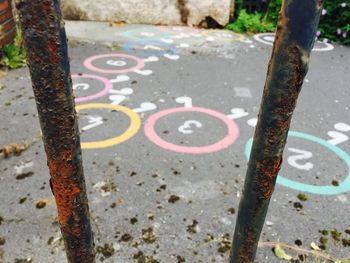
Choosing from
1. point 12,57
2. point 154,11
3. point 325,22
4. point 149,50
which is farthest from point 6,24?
point 325,22

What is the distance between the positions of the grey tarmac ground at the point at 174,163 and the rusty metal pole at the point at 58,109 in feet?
2.84

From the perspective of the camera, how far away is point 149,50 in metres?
4.52

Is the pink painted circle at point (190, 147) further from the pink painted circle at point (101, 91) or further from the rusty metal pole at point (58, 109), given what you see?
the rusty metal pole at point (58, 109)

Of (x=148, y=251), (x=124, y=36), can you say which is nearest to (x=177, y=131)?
(x=148, y=251)

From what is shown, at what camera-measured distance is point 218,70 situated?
13.2ft

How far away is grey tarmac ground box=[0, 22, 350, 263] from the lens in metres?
1.77

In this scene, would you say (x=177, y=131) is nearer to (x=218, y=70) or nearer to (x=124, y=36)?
(x=218, y=70)

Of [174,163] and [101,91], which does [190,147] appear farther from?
[101,91]

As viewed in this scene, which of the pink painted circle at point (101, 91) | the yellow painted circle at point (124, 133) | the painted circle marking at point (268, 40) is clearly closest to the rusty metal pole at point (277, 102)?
the yellow painted circle at point (124, 133)

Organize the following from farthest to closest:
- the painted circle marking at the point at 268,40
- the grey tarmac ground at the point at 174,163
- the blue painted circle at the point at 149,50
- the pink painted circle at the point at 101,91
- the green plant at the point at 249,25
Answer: the green plant at the point at 249,25, the painted circle marking at the point at 268,40, the blue painted circle at the point at 149,50, the pink painted circle at the point at 101,91, the grey tarmac ground at the point at 174,163

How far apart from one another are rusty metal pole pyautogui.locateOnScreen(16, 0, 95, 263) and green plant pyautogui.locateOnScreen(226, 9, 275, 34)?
5218 millimetres

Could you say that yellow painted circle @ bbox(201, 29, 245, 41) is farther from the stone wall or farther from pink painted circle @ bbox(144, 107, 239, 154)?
pink painted circle @ bbox(144, 107, 239, 154)

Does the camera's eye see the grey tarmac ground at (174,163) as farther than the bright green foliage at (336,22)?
No

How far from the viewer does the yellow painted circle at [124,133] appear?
2518 millimetres
